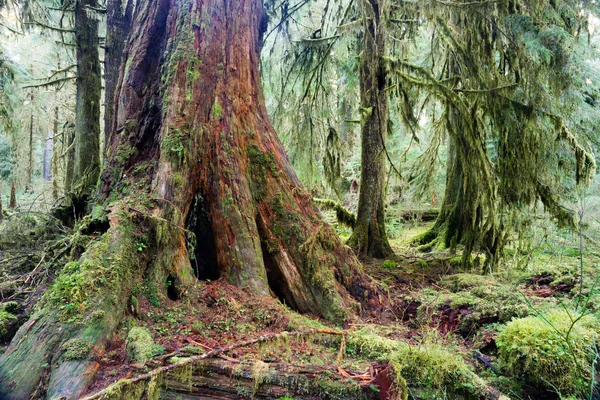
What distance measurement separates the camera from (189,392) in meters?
2.20

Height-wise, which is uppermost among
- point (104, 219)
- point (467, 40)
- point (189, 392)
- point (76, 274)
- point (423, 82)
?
point (467, 40)

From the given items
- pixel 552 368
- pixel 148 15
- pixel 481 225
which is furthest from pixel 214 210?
pixel 481 225

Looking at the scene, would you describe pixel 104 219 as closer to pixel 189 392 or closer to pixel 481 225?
pixel 189 392

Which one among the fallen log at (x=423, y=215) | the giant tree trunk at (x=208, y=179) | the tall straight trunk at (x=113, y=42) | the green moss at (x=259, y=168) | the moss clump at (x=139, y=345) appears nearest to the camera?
the moss clump at (x=139, y=345)

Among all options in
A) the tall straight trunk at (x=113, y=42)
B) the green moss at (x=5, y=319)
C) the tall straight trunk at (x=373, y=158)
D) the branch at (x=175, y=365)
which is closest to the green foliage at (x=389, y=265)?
the tall straight trunk at (x=373, y=158)

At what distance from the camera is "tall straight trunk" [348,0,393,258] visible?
22.3 ft

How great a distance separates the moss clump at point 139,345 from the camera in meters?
2.35

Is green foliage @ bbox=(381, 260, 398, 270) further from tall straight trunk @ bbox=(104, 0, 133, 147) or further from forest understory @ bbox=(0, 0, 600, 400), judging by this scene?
tall straight trunk @ bbox=(104, 0, 133, 147)

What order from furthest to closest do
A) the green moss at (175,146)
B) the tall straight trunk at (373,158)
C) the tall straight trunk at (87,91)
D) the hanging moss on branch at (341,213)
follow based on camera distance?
the hanging moss on branch at (341,213) → the tall straight trunk at (373,158) → the tall straight trunk at (87,91) → the green moss at (175,146)

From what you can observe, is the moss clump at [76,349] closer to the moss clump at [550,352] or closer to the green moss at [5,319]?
the green moss at [5,319]

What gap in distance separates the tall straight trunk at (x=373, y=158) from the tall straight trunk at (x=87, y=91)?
479cm

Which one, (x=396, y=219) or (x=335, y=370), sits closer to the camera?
(x=335, y=370)

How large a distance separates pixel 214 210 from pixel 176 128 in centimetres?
93

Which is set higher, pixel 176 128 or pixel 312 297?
pixel 176 128
